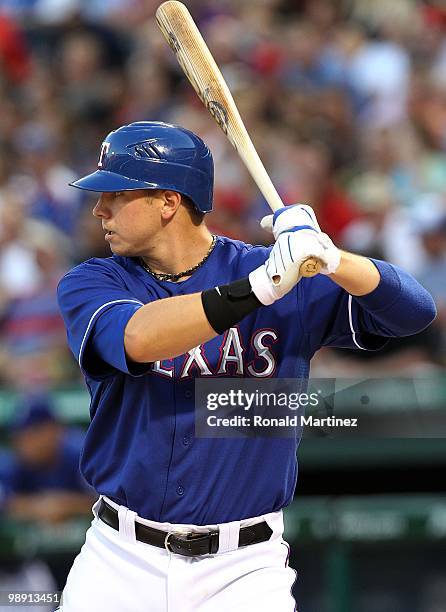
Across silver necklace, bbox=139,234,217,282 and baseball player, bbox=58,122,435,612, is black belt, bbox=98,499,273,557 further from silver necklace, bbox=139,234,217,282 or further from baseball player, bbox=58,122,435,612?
silver necklace, bbox=139,234,217,282

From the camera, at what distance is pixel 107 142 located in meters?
2.91

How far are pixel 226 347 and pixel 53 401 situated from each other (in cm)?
239

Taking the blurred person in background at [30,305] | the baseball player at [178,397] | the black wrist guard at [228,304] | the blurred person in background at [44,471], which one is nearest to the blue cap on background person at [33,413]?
the blurred person in background at [44,471]

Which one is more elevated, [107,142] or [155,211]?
[107,142]

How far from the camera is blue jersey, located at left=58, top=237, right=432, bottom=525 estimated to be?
2.80 meters

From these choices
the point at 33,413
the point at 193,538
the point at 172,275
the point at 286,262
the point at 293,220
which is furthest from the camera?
the point at 33,413

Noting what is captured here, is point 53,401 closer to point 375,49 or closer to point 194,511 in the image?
point 194,511

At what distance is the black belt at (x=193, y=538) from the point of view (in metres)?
2.81

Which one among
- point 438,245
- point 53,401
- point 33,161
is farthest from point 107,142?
point 33,161

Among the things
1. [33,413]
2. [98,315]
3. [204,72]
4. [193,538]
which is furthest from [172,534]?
[33,413]

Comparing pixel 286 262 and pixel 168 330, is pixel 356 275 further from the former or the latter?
pixel 168 330

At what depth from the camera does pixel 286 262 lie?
2494mm

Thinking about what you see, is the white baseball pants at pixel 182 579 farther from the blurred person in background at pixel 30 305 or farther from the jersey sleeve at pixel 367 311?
the blurred person in background at pixel 30 305

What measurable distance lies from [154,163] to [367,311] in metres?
0.64
